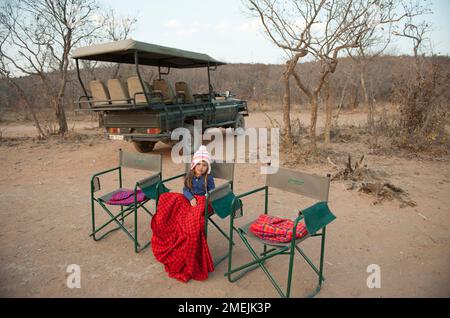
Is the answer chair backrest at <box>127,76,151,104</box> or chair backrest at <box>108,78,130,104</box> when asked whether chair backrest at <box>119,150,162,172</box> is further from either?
chair backrest at <box>108,78,130,104</box>

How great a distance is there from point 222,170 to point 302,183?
0.89 m

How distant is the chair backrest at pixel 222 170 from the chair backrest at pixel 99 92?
3904 mm

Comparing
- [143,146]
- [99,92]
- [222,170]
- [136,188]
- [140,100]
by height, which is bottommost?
[143,146]

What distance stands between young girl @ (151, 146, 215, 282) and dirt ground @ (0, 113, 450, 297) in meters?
0.11

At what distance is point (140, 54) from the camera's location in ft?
20.9

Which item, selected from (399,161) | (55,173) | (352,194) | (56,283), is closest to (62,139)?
(55,173)

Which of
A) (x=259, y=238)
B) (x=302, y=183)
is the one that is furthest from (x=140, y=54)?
(x=259, y=238)

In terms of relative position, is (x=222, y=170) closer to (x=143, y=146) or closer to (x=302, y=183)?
(x=302, y=183)

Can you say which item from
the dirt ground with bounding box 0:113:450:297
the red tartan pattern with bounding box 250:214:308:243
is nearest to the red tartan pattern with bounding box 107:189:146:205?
the dirt ground with bounding box 0:113:450:297

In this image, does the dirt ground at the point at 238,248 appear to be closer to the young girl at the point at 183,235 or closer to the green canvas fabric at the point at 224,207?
the young girl at the point at 183,235

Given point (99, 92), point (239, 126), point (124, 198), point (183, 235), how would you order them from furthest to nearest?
1. point (239, 126)
2. point (99, 92)
3. point (124, 198)
4. point (183, 235)

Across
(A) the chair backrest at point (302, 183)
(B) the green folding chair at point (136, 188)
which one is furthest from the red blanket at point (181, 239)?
(A) the chair backrest at point (302, 183)

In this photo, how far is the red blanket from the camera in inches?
103

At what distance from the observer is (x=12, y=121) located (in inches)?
639
